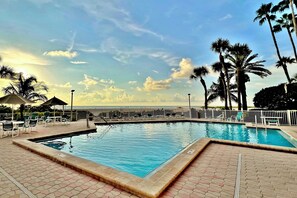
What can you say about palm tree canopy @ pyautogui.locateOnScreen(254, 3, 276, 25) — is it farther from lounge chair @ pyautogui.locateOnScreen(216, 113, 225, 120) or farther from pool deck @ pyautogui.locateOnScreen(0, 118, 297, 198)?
pool deck @ pyautogui.locateOnScreen(0, 118, 297, 198)

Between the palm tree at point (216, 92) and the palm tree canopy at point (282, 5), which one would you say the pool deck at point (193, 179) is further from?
the palm tree at point (216, 92)

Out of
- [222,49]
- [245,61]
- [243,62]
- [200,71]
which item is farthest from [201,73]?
[245,61]

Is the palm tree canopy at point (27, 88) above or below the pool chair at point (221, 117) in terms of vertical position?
above

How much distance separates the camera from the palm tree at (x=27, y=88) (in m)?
17.5

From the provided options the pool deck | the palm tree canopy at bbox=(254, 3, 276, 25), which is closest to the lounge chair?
the palm tree canopy at bbox=(254, 3, 276, 25)

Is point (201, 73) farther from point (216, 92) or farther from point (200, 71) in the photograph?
point (216, 92)

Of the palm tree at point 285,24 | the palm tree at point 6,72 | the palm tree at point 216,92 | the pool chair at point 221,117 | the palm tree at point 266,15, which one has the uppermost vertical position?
the palm tree at point 266,15

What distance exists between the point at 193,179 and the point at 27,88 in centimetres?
2035

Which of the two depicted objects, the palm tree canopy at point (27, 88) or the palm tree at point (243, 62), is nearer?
the palm tree canopy at point (27, 88)

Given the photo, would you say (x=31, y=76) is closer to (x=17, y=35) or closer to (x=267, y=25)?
(x=17, y=35)

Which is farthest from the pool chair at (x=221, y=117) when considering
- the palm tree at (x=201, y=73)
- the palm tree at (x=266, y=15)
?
the palm tree at (x=266, y=15)

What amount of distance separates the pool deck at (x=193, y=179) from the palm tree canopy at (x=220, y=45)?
16.0 m

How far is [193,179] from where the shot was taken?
331 centimetres

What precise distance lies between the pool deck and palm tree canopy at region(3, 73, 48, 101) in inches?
627
